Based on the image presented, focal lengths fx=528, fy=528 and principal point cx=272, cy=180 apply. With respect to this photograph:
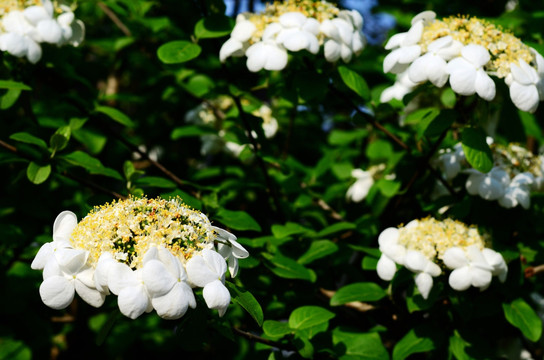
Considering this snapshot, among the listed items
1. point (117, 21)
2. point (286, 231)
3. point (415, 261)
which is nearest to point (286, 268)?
point (286, 231)

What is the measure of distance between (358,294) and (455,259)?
0.34m

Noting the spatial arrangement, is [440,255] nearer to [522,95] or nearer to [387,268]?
[387,268]

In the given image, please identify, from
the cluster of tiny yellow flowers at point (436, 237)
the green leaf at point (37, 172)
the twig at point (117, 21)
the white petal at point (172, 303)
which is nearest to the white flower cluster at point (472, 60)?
the cluster of tiny yellow flowers at point (436, 237)

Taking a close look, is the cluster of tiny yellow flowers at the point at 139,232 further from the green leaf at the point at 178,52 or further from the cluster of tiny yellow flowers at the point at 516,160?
the cluster of tiny yellow flowers at the point at 516,160

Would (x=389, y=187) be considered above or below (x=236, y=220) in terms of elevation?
below

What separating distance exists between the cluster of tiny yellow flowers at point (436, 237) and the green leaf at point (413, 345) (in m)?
0.29

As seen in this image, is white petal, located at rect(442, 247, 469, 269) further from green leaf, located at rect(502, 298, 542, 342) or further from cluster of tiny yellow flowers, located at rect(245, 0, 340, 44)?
cluster of tiny yellow flowers, located at rect(245, 0, 340, 44)

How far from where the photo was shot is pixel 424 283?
1.53 meters

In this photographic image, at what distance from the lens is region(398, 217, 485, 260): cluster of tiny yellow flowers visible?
1579mm

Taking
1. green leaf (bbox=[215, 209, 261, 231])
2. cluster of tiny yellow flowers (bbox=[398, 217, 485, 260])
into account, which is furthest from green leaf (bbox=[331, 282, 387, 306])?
green leaf (bbox=[215, 209, 261, 231])

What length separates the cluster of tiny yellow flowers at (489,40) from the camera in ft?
5.07

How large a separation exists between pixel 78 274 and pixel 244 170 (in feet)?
5.93

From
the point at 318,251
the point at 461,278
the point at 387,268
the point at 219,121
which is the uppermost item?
the point at 461,278

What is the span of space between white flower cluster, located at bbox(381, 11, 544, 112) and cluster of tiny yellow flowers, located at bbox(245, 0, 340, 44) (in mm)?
309
